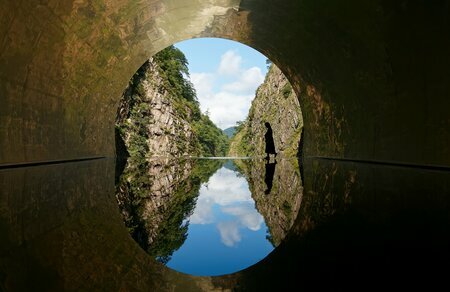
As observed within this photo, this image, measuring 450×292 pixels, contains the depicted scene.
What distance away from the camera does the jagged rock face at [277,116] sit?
26344 millimetres

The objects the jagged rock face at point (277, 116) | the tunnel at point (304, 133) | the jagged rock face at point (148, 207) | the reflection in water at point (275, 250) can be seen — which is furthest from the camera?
the jagged rock face at point (277, 116)

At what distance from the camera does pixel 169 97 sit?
1433 inches

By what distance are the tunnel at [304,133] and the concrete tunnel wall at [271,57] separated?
0.04 meters

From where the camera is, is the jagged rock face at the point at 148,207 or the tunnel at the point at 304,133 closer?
the tunnel at the point at 304,133

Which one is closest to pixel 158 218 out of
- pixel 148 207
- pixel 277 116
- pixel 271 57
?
pixel 148 207

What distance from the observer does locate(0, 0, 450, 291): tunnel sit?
2.37 meters

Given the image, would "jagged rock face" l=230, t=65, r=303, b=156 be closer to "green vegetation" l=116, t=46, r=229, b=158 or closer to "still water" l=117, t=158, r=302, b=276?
"green vegetation" l=116, t=46, r=229, b=158

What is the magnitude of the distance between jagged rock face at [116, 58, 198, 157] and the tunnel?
11.8 m

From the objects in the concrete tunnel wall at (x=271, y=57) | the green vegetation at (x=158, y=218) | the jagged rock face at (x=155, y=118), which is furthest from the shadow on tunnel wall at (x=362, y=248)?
the jagged rock face at (x=155, y=118)

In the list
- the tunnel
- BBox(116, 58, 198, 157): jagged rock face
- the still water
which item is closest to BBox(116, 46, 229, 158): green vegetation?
BBox(116, 58, 198, 157): jagged rock face

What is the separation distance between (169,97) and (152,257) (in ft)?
113

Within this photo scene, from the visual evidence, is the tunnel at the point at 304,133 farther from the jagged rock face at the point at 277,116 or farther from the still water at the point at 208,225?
the jagged rock face at the point at 277,116

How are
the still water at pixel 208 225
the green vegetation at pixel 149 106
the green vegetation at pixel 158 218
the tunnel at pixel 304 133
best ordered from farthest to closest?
the green vegetation at pixel 149 106, the green vegetation at pixel 158 218, the still water at pixel 208 225, the tunnel at pixel 304 133

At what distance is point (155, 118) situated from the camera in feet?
108
